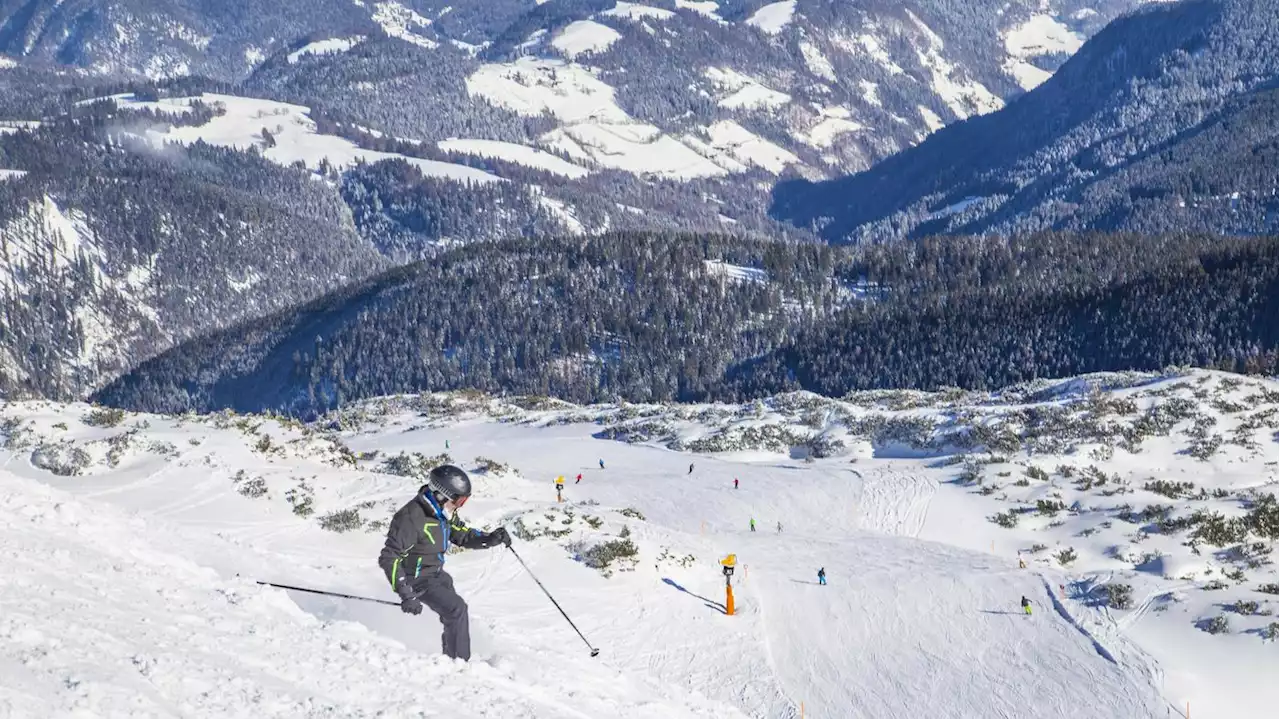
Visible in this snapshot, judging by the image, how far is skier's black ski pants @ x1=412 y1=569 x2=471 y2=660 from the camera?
55.6 ft

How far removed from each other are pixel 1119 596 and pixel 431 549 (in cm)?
2153

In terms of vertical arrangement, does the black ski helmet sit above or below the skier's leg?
above

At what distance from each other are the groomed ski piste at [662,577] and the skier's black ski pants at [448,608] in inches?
15.2

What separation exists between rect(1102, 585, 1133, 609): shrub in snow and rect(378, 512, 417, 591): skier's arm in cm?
2162

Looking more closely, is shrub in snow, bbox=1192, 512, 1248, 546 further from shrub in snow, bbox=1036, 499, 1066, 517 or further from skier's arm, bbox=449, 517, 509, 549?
skier's arm, bbox=449, 517, 509, 549

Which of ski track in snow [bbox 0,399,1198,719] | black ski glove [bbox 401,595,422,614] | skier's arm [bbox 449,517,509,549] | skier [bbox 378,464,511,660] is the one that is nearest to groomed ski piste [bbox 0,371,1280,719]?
ski track in snow [bbox 0,399,1198,719]

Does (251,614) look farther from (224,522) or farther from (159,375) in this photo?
(159,375)

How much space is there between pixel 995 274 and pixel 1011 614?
506ft

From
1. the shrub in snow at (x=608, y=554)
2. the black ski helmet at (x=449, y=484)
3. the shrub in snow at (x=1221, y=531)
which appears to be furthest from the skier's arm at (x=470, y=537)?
the shrub in snow at (x=1221, y=531)

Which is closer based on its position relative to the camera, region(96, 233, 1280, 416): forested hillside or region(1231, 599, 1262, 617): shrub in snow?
region(1231, 599, 1262, 617): shrub in snow

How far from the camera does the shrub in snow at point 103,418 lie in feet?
137

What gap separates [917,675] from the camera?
2759cm

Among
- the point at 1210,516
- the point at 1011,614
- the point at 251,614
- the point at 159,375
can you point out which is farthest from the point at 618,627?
the point at 159,375

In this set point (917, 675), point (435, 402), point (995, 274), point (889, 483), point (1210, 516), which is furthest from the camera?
point (995, 274)
